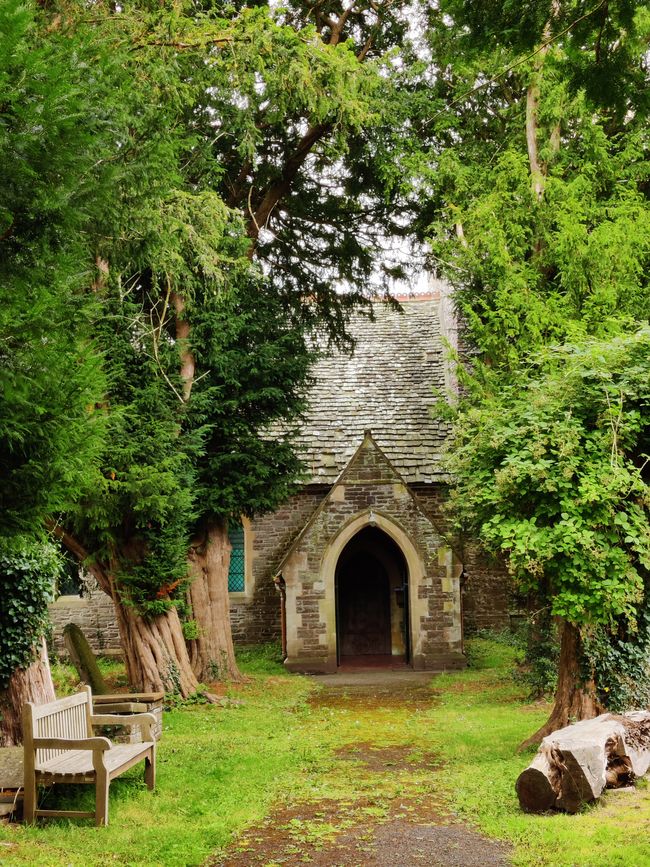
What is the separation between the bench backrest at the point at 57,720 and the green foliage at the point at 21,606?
700 mm

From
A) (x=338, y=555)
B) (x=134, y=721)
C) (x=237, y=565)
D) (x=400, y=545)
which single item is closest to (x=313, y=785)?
(x=134, y=721)

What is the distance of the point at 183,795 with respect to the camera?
7734 mm

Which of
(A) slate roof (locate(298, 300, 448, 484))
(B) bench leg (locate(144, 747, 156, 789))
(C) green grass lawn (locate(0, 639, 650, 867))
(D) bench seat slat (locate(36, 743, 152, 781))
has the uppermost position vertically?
(A) slate roof (locate(298, 300, 448, 484))

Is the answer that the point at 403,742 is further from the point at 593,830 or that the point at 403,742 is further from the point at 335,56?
the point at 335,56

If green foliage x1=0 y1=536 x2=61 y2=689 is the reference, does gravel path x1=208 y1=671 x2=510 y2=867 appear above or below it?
below

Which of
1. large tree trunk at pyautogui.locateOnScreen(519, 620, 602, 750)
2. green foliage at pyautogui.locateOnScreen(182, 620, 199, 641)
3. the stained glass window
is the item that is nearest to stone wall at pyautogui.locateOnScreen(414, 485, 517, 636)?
the stained glass window

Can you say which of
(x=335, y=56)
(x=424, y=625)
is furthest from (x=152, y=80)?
(x=424, y=625)

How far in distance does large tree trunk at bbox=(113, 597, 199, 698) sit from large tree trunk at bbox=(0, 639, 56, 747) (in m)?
4.43

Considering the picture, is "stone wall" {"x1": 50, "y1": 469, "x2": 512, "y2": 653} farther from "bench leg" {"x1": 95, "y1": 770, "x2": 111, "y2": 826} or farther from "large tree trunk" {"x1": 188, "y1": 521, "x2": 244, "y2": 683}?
"bench leg" {"x1": 95, "y1": 770, "x2": 111, "y2": 826}

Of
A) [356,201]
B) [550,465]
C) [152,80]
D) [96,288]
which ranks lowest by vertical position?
[550,465]

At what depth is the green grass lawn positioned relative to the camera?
6.03 metres

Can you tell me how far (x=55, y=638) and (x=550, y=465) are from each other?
13.9 m

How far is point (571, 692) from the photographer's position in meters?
A: 9.04

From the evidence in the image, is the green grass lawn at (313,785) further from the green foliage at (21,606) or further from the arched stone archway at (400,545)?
the arched stone archway at (400,545)
